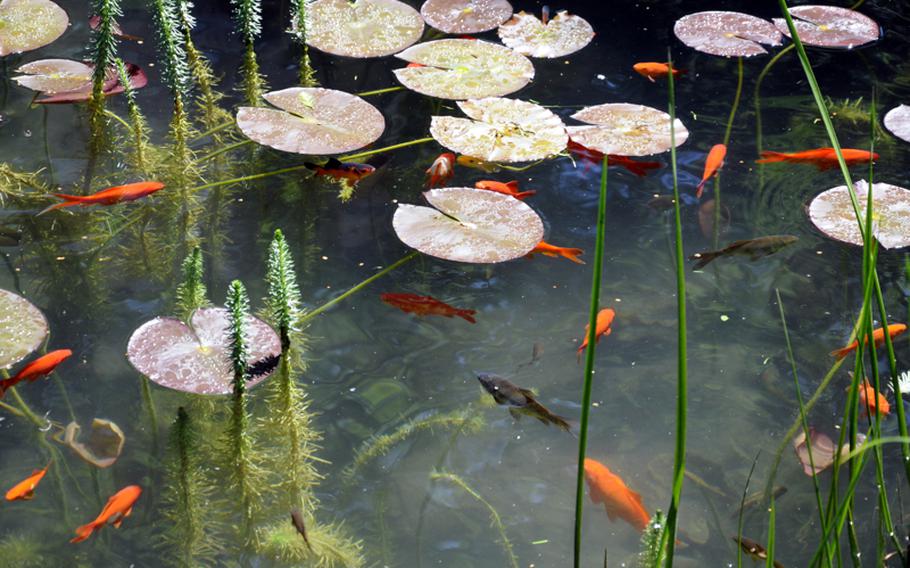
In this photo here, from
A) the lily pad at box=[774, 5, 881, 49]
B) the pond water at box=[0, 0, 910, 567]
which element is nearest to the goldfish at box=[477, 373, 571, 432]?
the pond water at box=[0, 0, 910, 567]

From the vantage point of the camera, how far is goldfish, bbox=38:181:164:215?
239 cm

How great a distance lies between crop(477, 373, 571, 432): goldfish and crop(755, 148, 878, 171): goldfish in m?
1.31

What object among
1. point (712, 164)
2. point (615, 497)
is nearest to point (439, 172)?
point (712, 164)

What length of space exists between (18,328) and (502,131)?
147 centimetres

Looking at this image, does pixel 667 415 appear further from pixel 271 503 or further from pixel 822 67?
pixel 822 67

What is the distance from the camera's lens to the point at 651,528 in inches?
54.4

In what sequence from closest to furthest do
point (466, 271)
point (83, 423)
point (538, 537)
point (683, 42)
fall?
point (538, 537) < point (83, 423) < point (466, 271) < point (683, 42)

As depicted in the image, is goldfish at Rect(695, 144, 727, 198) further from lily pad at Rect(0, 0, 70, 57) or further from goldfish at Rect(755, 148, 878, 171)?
lily pad at Rect(0, 0, 70, 57)

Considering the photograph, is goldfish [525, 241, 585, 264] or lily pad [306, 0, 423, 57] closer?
goldfish [525, 241, 585, 264]

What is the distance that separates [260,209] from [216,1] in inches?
56.8

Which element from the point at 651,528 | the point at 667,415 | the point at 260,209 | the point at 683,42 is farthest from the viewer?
the point at 683,42

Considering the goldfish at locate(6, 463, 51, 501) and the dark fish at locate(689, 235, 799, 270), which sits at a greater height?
the dark fish at locate(689, 235, 799, 270)

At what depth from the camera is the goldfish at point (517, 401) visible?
199 cm

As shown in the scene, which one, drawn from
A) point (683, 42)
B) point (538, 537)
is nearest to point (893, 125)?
point (683, 42)
